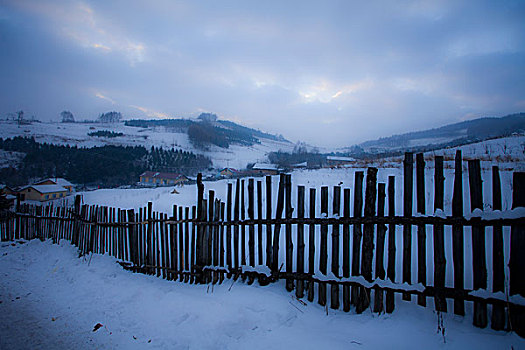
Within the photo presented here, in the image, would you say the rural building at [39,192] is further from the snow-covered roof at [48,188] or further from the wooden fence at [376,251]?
the wooden fence at [376,251]

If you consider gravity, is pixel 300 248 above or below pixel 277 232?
below

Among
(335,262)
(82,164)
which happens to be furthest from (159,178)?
(335,262)

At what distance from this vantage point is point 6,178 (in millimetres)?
50812

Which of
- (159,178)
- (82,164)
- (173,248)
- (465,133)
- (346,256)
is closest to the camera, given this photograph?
(346,256)

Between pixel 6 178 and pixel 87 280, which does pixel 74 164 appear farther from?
pixel 87 280

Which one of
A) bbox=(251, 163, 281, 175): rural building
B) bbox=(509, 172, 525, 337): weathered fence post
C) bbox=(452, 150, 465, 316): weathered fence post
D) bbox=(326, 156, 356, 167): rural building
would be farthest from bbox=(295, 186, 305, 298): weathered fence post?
bbox=(251, 163, 281, 175): rural building

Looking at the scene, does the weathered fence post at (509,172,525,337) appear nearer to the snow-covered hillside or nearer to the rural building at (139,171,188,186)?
the rural building at (139,171,188,186)

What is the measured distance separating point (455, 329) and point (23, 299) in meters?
7.77

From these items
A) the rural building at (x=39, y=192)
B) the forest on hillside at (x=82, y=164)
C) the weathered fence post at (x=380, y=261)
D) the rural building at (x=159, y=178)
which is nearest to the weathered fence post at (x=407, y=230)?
the weathered fence post at (x=380, y=261)

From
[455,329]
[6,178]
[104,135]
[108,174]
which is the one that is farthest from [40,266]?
[104,135]

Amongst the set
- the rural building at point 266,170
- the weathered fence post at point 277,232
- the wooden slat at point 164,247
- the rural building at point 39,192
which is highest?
the rural building at point 266,170

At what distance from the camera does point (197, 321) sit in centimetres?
339

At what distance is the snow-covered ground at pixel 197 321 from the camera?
8.42 ft

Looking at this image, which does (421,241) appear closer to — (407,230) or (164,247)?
(407,230)
